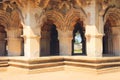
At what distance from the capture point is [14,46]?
11.4 m

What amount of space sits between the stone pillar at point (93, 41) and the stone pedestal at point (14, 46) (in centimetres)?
368

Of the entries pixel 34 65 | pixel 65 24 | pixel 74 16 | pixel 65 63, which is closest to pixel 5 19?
pixel 65 24

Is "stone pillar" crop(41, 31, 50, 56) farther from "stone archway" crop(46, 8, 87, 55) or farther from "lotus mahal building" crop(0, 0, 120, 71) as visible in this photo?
"stone archway" crop(46, 8, 87, 55)

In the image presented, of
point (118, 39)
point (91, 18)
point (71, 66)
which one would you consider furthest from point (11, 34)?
point (118, 39)

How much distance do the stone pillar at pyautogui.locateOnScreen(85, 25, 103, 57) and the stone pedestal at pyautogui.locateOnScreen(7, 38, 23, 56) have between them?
368cm

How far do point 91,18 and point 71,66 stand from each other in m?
2.36

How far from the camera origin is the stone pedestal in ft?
37.1

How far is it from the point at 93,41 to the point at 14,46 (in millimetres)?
4119

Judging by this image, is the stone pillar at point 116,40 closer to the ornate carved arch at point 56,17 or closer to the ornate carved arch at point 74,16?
the ornate carved arch at point 74,16

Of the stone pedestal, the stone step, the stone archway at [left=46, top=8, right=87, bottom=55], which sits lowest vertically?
the stone step

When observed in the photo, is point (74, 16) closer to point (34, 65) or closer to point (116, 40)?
point (116, 40)

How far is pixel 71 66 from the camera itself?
10273mm

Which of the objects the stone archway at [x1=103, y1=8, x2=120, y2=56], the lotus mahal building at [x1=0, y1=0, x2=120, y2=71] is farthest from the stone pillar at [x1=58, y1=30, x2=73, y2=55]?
the stone archway at [x1=103, y1=8, x2=120, y2=56]

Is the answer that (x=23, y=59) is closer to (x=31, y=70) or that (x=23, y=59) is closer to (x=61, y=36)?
(x=31, y=70)
